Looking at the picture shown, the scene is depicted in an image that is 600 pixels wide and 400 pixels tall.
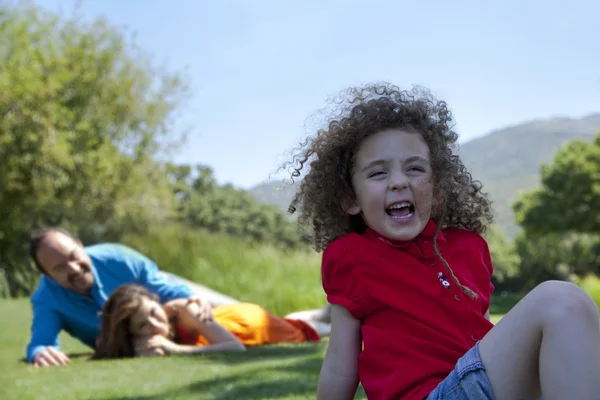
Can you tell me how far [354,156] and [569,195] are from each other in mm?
33248

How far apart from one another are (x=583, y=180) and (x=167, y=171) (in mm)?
21330

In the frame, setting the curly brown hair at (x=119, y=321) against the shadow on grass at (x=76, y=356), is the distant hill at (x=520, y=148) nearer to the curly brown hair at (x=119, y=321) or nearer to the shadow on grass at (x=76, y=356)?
the shadow on grass at (x=76, y=356)

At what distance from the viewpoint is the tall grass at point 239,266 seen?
379 inches

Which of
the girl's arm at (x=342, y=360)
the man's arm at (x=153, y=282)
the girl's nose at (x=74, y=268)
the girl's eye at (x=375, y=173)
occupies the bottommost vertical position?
the man's arm at (x=153, y=282)

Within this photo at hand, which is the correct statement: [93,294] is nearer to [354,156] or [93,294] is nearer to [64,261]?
[64,261]

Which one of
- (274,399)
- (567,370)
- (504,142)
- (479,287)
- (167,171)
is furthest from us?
(504,142)

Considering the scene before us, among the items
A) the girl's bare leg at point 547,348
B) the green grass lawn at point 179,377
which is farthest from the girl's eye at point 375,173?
the green grass lawn at point 179,377

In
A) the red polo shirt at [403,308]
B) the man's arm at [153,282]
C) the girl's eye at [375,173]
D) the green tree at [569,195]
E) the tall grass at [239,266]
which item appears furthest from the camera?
the green tree at [569,195]

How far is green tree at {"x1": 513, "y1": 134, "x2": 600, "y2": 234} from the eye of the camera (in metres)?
31.8

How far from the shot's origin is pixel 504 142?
148125 millimetres

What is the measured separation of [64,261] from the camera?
4949 mm

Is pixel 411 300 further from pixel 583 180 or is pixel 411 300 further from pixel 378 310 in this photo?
pixel 583 180

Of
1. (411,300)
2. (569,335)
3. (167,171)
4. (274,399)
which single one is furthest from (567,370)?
(167,171)

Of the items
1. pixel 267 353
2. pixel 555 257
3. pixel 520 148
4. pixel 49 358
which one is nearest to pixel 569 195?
pixel 555 257
